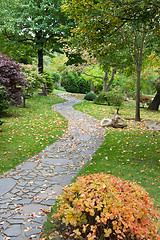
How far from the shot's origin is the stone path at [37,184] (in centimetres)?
273

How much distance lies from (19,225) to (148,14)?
18.3ft

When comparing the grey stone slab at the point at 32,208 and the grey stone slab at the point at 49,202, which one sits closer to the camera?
the grey stone slab at the point at 32,208

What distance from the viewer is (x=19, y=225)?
8.95 feet

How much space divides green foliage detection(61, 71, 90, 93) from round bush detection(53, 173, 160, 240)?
27.6 metres

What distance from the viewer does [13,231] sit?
261 centimetres

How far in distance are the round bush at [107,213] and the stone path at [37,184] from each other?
69 cm

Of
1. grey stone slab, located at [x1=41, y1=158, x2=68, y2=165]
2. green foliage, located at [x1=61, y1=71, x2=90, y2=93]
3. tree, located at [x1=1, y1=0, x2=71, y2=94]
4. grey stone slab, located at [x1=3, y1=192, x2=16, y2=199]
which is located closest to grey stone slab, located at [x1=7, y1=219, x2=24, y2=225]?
grey stone slab, located at [x1=3, y1=192, x2=16, y2=199]

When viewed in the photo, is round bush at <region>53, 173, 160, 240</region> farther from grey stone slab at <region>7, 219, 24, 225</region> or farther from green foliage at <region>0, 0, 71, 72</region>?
green foliage at <region>0, 0, 71, 72</region>

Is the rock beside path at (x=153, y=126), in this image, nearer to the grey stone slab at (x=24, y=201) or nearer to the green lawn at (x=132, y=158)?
the green lawn at (x=132, y=158)

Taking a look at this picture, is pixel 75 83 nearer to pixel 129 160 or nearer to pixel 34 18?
pixel 34 18

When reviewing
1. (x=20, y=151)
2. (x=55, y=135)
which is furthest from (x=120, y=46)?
(x=20, y=151)

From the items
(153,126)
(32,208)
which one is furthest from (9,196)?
(153,126)

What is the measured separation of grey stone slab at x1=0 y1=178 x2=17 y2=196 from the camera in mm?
3651

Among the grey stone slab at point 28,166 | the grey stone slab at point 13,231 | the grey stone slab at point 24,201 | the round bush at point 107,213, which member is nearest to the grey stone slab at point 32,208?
the grey stone slab at point 24,201
